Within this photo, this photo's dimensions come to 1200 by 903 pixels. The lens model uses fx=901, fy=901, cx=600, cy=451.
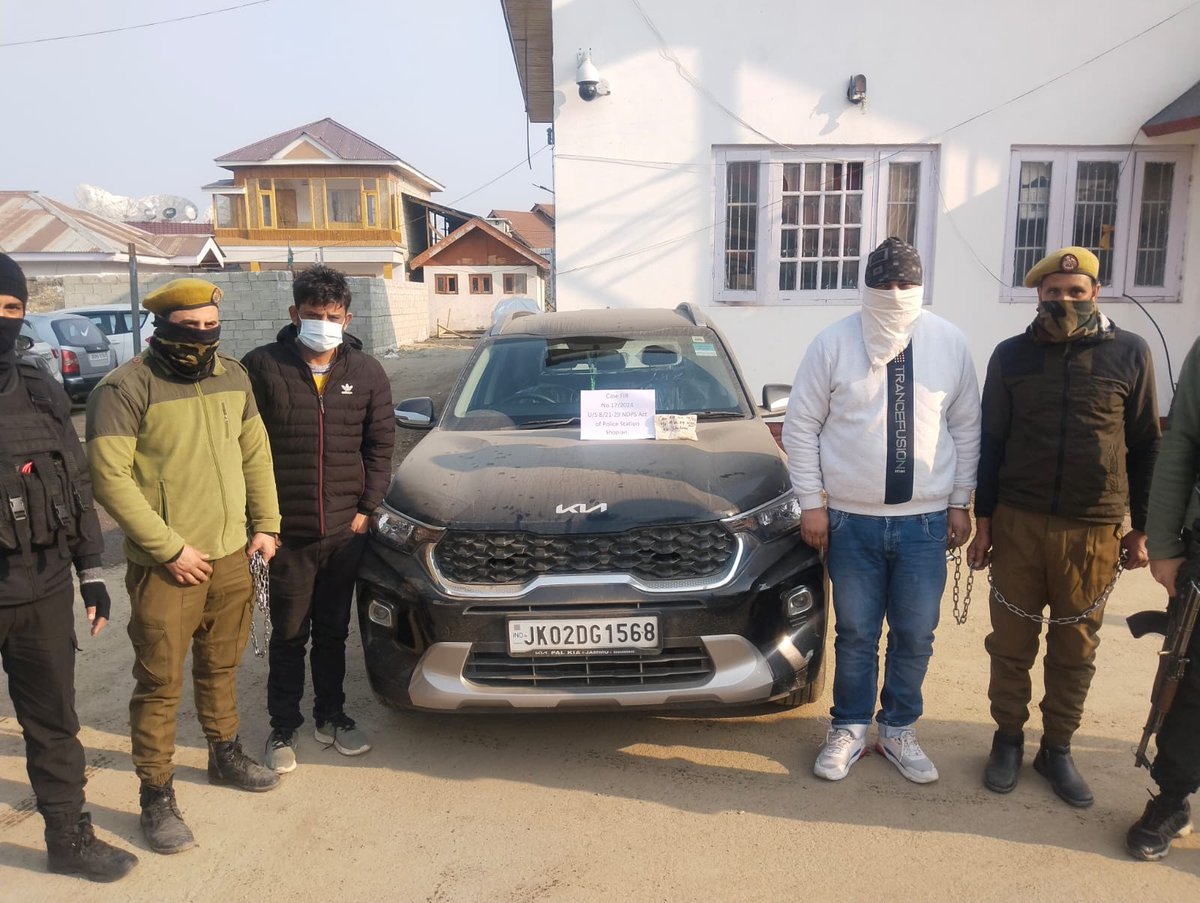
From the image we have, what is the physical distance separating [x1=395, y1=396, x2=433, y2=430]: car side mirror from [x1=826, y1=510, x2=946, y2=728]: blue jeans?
2.10 metres

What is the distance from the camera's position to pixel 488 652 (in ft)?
10.6

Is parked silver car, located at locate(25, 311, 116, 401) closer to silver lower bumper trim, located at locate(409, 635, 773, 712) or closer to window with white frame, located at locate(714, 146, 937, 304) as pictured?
window with white frame, located at locate(714, 146, 937, 304)

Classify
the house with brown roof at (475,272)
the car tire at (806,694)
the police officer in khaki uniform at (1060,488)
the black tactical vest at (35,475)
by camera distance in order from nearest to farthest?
1. the black tactical vest at (35,475)
2. the police officer in khaki uniform at (1060,488)
3. the car tire at (806,694)
4. the house with brown roof at (475,272)

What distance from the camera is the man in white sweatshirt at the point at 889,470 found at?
10.3ft

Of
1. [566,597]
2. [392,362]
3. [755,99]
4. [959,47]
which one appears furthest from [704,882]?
[392,362]

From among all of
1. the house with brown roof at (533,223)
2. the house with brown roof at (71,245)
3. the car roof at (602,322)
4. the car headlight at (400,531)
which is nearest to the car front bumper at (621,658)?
the car headlight at (400,531)

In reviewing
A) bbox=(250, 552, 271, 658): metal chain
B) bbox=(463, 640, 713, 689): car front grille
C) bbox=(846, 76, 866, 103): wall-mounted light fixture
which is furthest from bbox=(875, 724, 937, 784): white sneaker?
bbox=(846, 76, 866, 103): wall-mounted light fixture

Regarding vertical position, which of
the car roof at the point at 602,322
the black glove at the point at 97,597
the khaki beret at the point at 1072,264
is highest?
the khaki beret at the point at 1072,264

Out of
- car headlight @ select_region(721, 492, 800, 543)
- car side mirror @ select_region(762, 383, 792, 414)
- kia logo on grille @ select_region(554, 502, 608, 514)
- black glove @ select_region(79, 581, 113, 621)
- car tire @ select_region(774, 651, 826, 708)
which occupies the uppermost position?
car side mirror @ select_region(762, 383, 792, 414)

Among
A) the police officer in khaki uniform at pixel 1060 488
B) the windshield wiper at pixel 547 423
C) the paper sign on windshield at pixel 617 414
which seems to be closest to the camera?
the police officer in khaki uniform at pixel 1060 488

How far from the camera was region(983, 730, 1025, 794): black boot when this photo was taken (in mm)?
3191

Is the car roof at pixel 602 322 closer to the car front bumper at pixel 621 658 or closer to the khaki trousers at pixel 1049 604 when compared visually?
the car front bumper at pixel 621 658

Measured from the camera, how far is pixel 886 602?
3334 mm

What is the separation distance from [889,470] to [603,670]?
1.23 metres
